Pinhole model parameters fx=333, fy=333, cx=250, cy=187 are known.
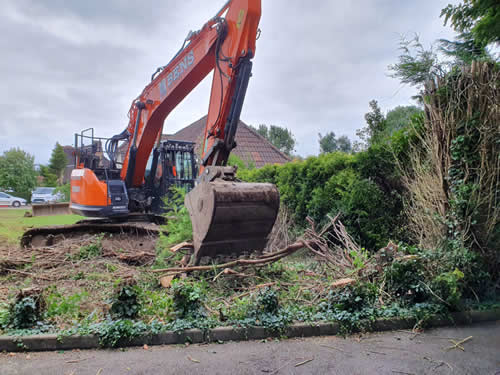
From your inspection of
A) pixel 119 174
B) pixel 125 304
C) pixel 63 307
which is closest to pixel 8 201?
pixel 119 174

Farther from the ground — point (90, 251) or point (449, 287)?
point (90, 251)

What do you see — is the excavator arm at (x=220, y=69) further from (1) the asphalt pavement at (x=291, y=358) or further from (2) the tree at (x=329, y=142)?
(2) the tree at (x=329, y=142)

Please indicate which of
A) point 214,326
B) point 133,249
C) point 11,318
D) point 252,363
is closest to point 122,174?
point 133,249

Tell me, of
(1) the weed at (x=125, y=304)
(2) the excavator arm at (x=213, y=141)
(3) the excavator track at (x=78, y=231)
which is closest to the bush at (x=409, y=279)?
(2) the excavator arm at (x=213, y=141)

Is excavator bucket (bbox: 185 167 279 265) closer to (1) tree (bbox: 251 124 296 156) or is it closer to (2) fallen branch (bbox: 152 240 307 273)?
(2) fallen branch (bbox: 152 240 307 273)

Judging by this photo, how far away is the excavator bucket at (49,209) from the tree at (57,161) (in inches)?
1241

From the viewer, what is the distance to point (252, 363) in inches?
119

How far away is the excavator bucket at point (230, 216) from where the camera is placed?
420cm

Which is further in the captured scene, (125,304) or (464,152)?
(464,152)

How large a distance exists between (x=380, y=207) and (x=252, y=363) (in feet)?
14.9

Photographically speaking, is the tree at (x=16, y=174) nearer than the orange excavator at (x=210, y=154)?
No

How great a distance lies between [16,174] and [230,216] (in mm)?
40587

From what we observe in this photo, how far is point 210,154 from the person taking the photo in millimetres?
5270

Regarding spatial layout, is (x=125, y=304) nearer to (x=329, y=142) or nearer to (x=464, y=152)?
(x=464, y=152)
